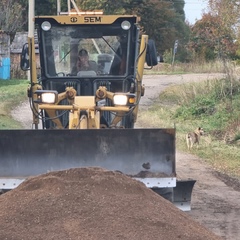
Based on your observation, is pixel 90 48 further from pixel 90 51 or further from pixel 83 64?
pixel 83 64

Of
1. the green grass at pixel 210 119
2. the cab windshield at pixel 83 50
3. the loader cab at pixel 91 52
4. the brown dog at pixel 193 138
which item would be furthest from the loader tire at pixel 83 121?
the brown dog at pixel 193 138

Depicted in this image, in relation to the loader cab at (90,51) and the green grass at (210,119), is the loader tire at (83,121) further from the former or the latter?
the green grass at (210,119)

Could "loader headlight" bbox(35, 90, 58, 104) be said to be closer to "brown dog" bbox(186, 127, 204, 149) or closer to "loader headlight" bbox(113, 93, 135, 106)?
"loader headlight" bbox(113, 93, 135, 106)

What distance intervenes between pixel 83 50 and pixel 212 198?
303cm

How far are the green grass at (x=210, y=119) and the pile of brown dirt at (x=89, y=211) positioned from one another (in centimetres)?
653

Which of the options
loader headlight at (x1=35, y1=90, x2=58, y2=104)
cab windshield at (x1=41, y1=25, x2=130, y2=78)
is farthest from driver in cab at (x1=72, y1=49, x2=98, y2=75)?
loader headlight at (x1=35, y1=90, x2=58, y2=104)

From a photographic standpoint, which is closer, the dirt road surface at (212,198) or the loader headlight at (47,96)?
the dirt road surface at (212,198)

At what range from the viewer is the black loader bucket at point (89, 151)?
341 inches

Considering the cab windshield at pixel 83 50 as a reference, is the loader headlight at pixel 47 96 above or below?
below

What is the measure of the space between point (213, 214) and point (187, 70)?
37510 mm

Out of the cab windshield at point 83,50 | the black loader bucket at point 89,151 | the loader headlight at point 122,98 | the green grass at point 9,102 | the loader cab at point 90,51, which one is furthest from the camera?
the green grass at point 9,102

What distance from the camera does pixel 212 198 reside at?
36.4ft

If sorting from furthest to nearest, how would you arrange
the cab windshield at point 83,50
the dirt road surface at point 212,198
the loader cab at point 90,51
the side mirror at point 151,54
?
the side mirror at point 151,54, the cab windshield at point 83,50, the loader cab at point 90,51, the dirt road surface at point 212,198

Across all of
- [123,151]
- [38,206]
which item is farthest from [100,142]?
[38,206]
